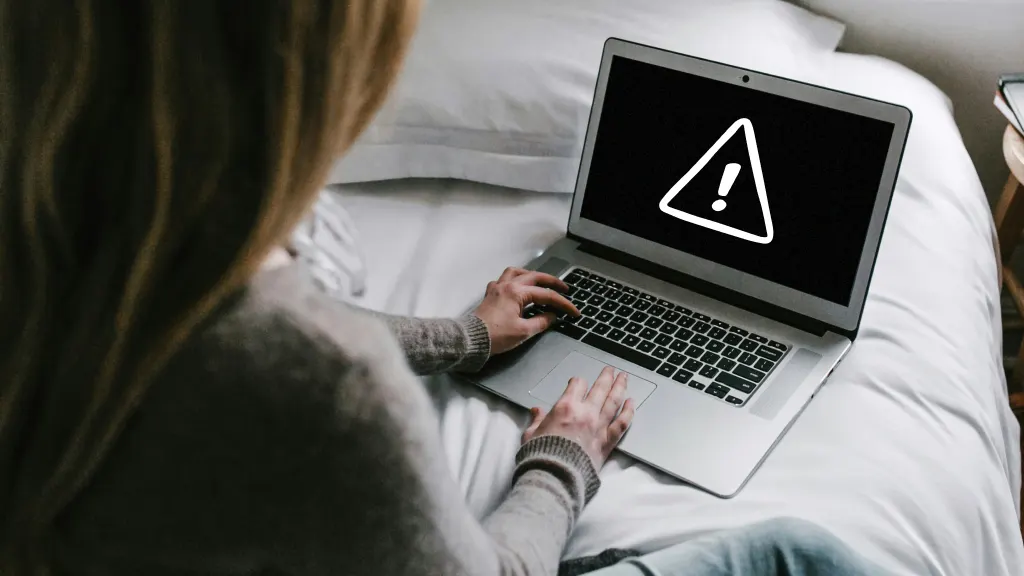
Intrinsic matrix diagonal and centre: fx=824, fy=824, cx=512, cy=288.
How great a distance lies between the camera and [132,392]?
0.40 m

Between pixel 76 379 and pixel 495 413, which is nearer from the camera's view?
pixel 76 379

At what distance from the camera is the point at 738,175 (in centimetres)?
90

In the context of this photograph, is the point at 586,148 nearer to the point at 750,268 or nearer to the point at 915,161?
the point at 750,268

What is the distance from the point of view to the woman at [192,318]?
0.36 metres

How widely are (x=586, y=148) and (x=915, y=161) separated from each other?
461 mm

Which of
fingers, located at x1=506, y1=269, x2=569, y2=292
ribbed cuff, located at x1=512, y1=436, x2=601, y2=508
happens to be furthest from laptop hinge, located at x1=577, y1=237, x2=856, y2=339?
ribbed cuff, located at x1=512, y1=436, x2=601, y2=508

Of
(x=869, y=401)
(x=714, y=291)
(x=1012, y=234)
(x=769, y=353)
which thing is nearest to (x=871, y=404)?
(x=869, y=401)

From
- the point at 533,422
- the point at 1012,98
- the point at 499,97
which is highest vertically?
the point at 1012,98

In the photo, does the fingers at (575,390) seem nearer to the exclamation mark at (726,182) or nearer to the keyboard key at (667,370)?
the keyboard key at (667,370)

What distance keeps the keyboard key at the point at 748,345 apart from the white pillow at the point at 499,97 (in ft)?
1.21

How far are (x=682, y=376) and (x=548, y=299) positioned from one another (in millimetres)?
164

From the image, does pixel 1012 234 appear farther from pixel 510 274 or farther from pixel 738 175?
pixel 510 274

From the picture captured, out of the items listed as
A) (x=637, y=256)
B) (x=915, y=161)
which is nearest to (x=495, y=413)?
(x=637, y=256)

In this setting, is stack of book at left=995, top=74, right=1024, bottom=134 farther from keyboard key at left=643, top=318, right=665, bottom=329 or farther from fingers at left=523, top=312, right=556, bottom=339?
fingers at left=523, top=312, right=556, bottom=339
